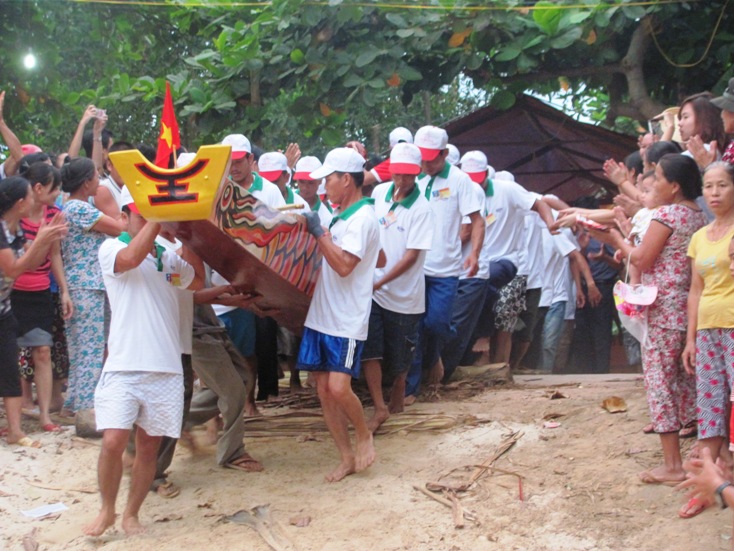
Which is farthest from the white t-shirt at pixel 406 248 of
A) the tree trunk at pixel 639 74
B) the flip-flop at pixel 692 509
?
the tree trunk at pixel 639 74

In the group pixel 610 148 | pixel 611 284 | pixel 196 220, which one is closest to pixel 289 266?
pixel 196 220

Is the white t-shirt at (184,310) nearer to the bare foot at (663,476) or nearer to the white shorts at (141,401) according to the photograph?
the white shorts at (141,401)

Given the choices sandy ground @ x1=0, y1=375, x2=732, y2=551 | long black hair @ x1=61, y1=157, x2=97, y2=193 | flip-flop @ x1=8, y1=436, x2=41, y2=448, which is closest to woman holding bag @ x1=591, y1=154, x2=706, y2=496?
sandy ground @ x1=0, y1=375, x2=732, y2=551

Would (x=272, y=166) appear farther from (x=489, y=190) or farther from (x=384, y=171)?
(x=489, y=190)

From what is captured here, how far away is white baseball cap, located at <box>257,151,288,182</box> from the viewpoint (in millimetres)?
7672

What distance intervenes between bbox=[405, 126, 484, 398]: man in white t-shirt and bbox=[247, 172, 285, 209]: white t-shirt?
1103 mm

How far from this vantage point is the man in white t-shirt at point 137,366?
4777mm

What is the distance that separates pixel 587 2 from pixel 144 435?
5.63m

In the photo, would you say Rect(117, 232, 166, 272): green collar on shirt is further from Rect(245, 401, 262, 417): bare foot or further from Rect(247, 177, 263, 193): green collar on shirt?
Rect(245, 401, 262, 417): bare foot

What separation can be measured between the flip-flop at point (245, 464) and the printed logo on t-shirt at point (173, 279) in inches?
58.6

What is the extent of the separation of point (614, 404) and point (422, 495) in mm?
1610

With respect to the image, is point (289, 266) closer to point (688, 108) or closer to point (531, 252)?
point (688, 108)

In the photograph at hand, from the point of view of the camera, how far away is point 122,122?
13.2m

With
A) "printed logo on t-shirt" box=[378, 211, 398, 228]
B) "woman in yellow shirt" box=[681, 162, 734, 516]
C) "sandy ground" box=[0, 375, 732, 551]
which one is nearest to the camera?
"woman in yellow shirt" box=[681, 162, 734, 516]
